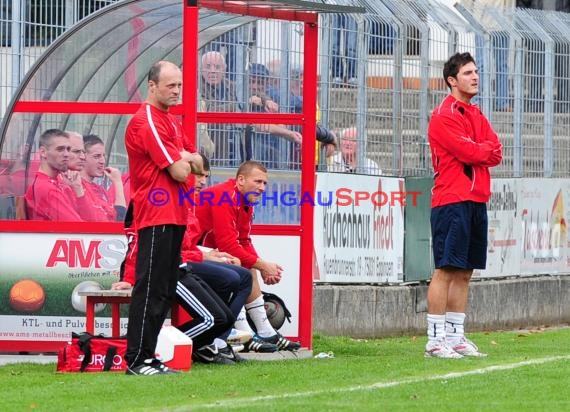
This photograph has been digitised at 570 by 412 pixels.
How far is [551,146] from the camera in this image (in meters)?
21.2

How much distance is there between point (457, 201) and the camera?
501 inches

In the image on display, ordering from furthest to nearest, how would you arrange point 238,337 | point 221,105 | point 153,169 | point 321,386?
point 221,105 → point 238,337 → point 153,169 → point 321,386

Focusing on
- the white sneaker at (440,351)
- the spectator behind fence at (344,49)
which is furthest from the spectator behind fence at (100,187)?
the spectator behind fence at (344,49)

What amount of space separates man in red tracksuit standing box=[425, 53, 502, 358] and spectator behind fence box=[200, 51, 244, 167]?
6.21 ft

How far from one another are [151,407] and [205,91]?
514cm

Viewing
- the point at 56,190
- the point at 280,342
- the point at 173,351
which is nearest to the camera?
the point at 173,351

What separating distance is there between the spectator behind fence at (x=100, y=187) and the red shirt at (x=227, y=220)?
60 cm

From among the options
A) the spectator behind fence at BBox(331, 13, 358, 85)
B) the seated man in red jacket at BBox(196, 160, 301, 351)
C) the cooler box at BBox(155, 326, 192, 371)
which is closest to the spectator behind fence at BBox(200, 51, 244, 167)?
the seated man in red jacket at BBox(196, 160, 301, 351)

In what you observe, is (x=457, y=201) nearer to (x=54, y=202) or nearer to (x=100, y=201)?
(x=100, y=201)

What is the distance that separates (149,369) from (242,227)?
2.29m

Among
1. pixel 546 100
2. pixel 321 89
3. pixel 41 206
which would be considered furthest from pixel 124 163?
pixel 546 100

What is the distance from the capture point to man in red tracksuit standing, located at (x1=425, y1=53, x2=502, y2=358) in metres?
12.7

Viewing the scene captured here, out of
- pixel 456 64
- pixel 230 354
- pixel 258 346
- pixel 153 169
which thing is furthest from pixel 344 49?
pixel 153 169

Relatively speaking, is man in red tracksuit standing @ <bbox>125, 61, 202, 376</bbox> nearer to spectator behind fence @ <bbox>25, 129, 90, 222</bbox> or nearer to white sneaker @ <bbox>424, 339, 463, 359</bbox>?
spectator behind fence @ <bbox>25, 129, 90, 222</bbox>
